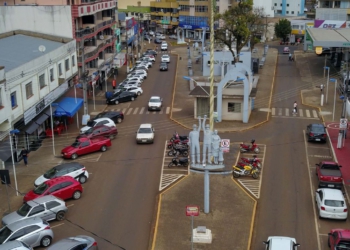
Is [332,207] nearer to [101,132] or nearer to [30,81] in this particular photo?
[101,132]

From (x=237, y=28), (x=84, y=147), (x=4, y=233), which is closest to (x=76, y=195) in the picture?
(x=4, y=233)

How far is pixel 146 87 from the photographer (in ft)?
206

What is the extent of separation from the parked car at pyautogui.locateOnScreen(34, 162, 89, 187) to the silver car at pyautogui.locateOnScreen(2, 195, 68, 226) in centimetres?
400

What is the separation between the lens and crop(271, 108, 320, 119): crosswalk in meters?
48.0

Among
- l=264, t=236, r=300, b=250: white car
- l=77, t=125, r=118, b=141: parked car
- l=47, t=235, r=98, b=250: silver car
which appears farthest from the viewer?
l=77, t=125, r=118, b=141: parked car

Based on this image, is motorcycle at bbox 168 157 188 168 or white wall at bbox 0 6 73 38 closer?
motorcycle at bbox 168 157 188 168

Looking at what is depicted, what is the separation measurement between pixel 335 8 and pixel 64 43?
5602cm

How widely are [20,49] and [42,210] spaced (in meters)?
20.7

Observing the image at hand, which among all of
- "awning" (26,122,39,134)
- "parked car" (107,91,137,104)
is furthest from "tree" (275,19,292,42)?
"awning" (26,122,39,134)

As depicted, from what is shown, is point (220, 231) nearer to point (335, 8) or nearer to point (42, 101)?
point (42, 101)

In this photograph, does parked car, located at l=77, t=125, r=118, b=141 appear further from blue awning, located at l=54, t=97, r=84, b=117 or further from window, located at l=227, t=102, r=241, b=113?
window, located at l=227, t=102, r=241, b=113

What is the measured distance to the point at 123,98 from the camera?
55.0 metres

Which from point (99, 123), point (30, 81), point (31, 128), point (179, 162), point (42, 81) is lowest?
point (179, 162)

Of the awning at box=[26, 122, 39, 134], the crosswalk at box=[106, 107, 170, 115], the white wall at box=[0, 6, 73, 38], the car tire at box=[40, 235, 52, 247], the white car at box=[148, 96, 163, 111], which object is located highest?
the white wall at box=[0, 6, 73, 38]
